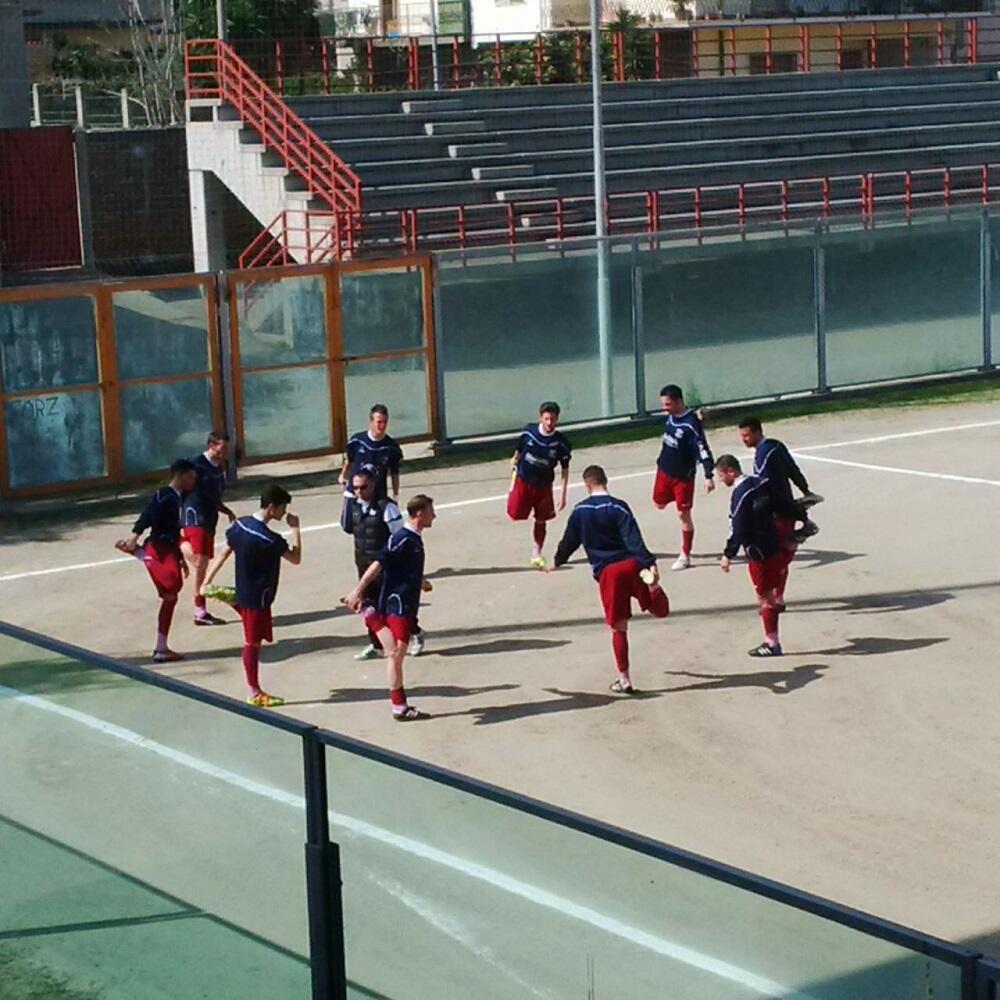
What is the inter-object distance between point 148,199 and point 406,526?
34175 millimetres

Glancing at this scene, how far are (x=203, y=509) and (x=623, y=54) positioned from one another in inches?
1210

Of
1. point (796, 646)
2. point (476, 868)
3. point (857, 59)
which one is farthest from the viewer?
point (857, 59)

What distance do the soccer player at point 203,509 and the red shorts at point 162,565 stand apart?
72 cm

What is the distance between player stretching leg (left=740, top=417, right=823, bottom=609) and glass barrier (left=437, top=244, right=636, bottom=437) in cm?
869

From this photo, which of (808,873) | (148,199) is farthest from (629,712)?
(148,199)

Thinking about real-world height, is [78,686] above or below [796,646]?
above

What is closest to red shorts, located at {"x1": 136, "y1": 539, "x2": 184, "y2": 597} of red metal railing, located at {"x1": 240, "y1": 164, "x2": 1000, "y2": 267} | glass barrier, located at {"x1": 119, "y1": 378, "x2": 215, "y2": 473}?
glass barrier, located at {"x1": 119, "y1": 378, "x2": 215, "y2": 473}

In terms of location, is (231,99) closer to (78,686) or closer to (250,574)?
(250,574)

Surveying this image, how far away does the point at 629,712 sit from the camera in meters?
12.8

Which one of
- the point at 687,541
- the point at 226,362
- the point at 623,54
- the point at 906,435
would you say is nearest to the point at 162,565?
the point at 687,541

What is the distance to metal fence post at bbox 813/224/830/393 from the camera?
25.4m

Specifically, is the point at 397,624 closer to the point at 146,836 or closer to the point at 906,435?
the point at 146,836

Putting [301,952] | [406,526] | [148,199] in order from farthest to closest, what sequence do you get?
[148,199] → [406,526] → [301,952]

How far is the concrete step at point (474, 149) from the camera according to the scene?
37.5 m
